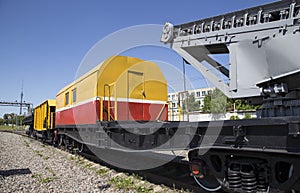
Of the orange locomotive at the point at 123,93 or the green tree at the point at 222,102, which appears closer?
the green tree at the point at 222,102

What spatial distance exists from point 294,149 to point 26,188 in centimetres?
592

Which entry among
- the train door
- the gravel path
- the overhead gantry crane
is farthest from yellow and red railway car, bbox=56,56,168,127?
the overhead gantry crane

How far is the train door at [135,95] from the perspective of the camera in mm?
8578

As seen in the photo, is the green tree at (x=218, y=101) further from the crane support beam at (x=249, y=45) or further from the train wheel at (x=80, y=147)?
the train wheel at (x=80, y=147)

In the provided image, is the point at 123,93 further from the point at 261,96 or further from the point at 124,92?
the point at 261,96

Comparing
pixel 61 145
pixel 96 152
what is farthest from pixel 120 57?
pixel 61 145

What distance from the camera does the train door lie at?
8.58m

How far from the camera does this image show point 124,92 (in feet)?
27.6

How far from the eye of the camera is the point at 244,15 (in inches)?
161

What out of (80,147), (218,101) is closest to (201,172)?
(218,101)

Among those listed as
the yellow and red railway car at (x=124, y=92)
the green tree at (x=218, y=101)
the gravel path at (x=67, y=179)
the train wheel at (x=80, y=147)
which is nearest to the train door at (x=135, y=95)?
the yellow and red railway car at (x=124, y=92)

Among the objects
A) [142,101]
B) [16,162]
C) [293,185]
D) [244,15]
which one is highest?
[244,15]

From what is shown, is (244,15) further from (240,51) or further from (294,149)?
(294,149)

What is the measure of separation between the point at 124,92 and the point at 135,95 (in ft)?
1.65
